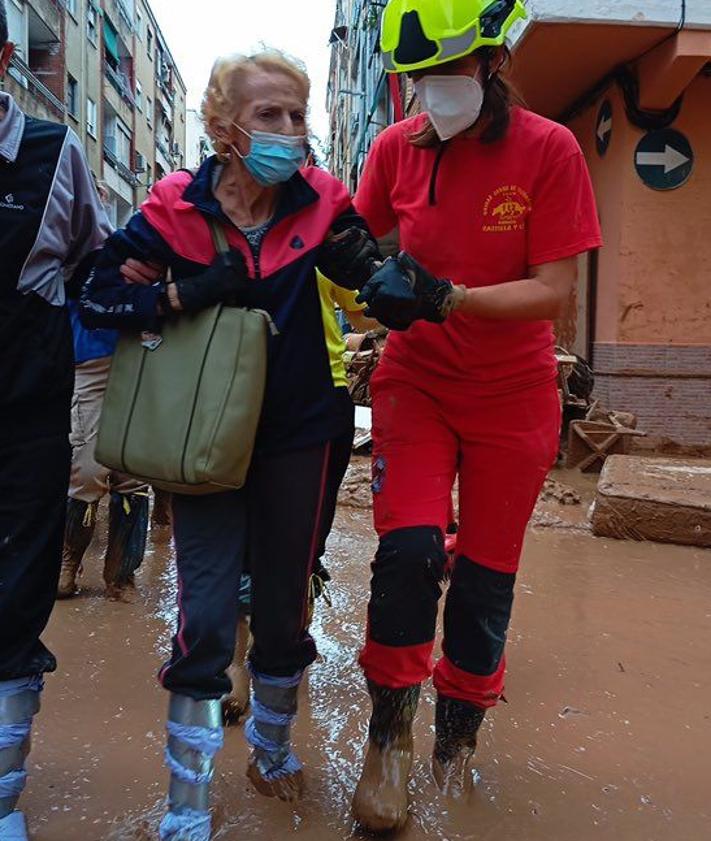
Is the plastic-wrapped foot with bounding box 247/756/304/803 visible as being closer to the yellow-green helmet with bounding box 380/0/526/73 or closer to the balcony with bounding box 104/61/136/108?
the yellow-green helmet with bounding box 380/0/526/73

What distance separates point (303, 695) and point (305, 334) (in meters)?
1.38

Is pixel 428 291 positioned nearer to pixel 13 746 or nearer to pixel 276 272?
pixel 276 272

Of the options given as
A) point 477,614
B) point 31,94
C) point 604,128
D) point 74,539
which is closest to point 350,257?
point 477,614

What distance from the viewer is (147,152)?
132 feet

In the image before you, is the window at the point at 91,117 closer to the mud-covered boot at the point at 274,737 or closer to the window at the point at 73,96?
the window at the point at 73,96

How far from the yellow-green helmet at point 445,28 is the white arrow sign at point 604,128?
6770 mm

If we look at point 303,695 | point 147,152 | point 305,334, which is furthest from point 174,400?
point 147,152

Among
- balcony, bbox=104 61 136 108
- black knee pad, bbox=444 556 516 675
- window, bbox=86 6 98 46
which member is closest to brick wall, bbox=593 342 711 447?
black knee pad, bbox=444 556 516 675

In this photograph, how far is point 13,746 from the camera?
1757 millimetres

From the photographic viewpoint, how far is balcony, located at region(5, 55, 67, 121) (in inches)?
731

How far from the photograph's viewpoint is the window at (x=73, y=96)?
24812mm

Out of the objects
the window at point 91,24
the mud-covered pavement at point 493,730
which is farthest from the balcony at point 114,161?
the mud-covered pavement at point 493,730

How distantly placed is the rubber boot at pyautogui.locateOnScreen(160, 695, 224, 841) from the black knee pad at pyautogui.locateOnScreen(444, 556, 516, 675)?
0.70 m

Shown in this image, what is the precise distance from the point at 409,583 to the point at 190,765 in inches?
25.6
